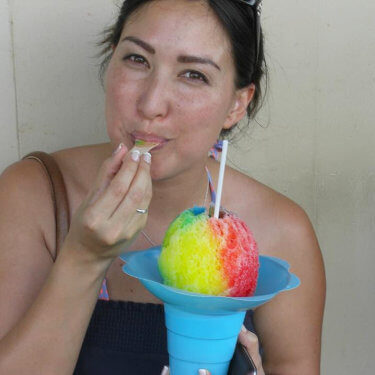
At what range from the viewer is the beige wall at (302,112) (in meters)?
2.17

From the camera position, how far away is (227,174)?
2.01 m

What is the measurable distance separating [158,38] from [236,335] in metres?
0.75

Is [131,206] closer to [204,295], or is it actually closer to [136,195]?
[136,195]

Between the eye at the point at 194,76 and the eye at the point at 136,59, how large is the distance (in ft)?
0.34

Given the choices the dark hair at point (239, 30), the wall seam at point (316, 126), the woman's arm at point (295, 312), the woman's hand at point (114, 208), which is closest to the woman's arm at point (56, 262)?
the woman's hand at point (114, 208)

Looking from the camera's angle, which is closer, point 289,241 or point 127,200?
point 127,200

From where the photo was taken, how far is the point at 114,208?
4.01 feet

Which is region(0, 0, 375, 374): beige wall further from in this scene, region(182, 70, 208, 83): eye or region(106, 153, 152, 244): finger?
→ region(106, 153, 152, 244): finger

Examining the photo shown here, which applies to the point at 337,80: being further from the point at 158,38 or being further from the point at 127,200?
the point at 127,200

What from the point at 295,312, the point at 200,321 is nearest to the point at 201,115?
the point at 200,321

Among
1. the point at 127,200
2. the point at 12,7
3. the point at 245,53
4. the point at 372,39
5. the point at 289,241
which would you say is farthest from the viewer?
the point at 372,39

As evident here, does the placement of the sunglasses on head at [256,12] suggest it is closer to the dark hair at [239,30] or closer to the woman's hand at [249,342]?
the dark hair at [239,30]

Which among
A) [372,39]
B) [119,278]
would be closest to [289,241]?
[119,278]

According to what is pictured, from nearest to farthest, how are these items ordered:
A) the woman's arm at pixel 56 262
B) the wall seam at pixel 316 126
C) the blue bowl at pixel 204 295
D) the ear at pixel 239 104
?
the blue bowl at pixel 204 295
the woman's arm at pixel 56 262
the ear at pixel 239 104
the wall seam at pixel 316 126
